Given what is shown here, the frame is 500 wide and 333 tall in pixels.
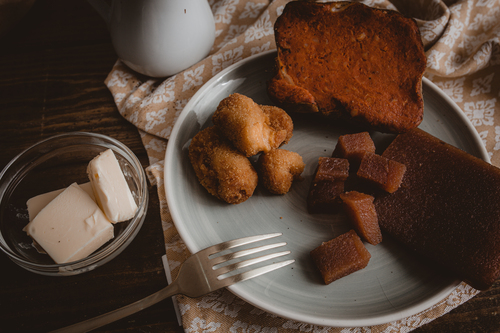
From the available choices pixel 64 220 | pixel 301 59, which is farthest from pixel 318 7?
pixel 64 220

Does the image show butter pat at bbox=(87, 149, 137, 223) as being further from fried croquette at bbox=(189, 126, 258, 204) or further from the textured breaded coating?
the textured breaded coating

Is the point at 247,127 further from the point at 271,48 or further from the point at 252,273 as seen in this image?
the point at 271,48

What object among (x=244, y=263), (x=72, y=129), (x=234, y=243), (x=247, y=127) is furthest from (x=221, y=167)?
(x=72, y=129)

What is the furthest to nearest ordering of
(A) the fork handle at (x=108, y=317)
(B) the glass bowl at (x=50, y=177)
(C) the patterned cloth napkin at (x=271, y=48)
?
(C) the patterned cloth napkin at (x=271, y=48), (B) the glass bowl at (x=50, y=177), (A) the fork handle at (x=108, y=317)

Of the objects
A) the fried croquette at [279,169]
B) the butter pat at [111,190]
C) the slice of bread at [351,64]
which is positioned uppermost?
the slice of bread at [351,64]

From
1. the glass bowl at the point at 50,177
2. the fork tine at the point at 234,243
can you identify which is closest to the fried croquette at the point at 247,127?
the fork tine at the point at 234,243

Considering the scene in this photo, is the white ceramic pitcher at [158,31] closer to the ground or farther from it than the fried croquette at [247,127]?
farther from it

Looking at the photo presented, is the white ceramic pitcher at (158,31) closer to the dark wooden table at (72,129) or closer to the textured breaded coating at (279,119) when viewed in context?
the dark wooden table at (72,129)
